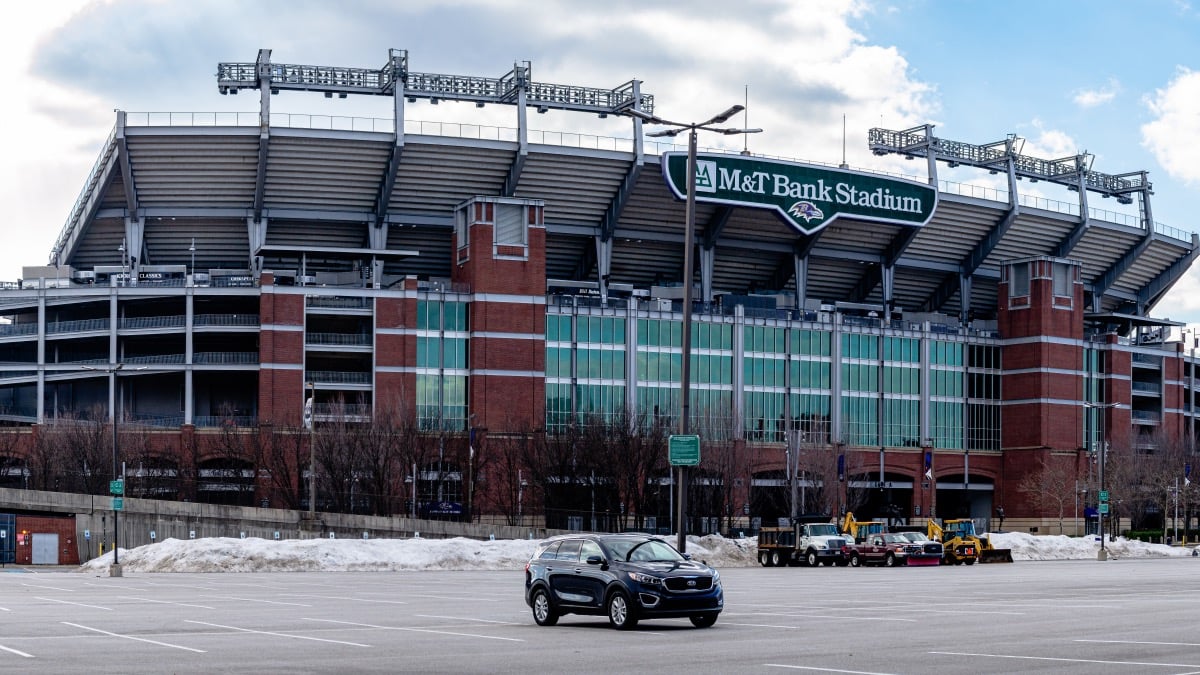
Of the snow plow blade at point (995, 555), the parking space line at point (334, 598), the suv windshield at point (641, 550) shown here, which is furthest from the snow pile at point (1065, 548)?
the suv windshield at point (641, 550)

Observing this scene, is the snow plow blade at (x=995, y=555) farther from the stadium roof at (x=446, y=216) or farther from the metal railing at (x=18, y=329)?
the metal railing at (x=18, y=329)

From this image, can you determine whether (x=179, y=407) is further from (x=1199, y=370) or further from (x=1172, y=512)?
(x=1199, y=370)

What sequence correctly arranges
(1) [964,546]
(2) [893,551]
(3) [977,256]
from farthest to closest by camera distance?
(3) [977,256] < (1) [964,546] < (2) [893,551]

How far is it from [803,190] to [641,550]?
307ft

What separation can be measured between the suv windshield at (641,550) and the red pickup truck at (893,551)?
4450 centimetres

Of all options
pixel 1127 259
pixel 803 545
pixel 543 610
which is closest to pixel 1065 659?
pixel 543 610

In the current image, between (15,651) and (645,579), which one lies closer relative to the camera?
(15,651)

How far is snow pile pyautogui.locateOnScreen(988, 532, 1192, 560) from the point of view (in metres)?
85.3

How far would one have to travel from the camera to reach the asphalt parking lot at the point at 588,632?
19.8m

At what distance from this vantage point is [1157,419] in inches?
5517

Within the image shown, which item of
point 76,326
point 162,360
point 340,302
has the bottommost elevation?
point 162,360

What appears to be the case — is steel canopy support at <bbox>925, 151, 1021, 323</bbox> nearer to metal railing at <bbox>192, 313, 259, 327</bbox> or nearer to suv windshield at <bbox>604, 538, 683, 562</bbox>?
metal railing at <bbox>192, 313, 259, 327</bbox>

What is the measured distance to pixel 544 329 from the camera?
112250mm

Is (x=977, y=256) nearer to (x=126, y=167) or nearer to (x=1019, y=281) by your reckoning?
(x=1019, y=281)
